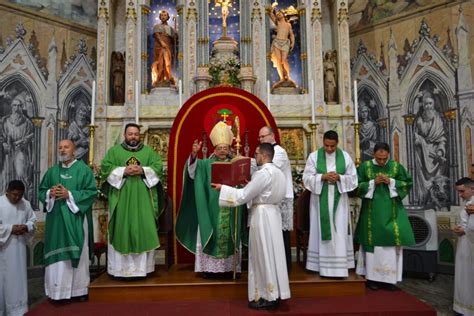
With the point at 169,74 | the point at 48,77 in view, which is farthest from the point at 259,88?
the point at 48,77

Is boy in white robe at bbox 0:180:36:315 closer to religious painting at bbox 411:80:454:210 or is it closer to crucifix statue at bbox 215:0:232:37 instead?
crucifix statue at bbox 215:0:232:37

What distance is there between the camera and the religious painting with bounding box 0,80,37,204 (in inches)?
324

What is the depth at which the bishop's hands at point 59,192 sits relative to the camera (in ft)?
16.3

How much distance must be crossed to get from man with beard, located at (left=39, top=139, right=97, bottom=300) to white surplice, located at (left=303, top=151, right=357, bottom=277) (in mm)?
2669

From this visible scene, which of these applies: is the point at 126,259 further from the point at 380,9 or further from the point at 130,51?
the point at 380,9

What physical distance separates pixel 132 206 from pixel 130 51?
4296mm

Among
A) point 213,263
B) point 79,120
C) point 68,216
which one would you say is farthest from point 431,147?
point 79,120

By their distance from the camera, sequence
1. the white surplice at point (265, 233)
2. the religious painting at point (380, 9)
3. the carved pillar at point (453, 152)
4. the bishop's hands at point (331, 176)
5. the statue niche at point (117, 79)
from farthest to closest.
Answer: the religious painting at point (380, 9), the statue niche at point (117, 79), the carved pillar at point (453, 152), the bishop's hands at point (331, 176), the white surplice at point (265, 233)

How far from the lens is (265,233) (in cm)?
437

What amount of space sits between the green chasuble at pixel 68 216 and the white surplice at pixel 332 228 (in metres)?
2.66

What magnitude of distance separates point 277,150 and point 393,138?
479 centimetres

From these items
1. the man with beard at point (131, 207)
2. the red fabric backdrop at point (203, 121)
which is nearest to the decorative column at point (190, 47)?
the red fabric backdrop at point (203, 121)

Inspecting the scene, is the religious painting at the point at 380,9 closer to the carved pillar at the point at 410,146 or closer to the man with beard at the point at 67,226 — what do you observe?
the carved pillar at the point at 410,146

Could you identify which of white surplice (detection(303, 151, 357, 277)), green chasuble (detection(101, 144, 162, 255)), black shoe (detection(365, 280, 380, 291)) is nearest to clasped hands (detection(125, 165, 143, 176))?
green chasuble (detection(101, 144, 162, 255))
